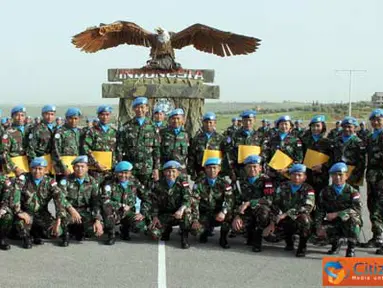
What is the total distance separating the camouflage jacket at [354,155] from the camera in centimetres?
639

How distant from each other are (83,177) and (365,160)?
11.6ft

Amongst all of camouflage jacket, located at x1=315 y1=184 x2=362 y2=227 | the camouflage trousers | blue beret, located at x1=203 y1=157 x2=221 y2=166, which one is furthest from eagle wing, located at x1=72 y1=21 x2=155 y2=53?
camouflage jacket, located at x1=315 y1=184 x2=362 y2=227

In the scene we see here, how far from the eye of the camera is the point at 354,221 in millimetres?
5672

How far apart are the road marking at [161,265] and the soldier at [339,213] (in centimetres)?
179

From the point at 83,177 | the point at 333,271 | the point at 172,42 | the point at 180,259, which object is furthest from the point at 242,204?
the point at 172,42

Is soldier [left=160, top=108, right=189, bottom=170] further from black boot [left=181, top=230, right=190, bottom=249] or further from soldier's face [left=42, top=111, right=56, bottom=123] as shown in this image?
soldier's face [left=42, top=111, right=56, bottom=123]

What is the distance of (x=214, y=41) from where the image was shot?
42.2 feet

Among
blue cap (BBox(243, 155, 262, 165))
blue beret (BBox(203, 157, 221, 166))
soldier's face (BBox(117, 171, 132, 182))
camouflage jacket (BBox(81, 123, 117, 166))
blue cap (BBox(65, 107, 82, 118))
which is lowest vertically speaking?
soldier's face (BBox(117, 171, 132, 182))

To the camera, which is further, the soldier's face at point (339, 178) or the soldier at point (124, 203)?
the soldier at point (124, 203)

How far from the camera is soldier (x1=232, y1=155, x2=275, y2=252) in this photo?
239 inches

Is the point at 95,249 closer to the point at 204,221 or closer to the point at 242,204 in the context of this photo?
the point at 204,221

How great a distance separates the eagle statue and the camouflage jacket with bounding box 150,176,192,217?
6.84 metres

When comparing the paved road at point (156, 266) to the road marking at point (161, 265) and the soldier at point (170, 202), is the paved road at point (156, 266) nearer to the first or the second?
the road marking at point (161, 265)

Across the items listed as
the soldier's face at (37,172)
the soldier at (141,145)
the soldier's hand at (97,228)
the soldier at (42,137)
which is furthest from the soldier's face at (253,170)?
the soldier at (42,137)
